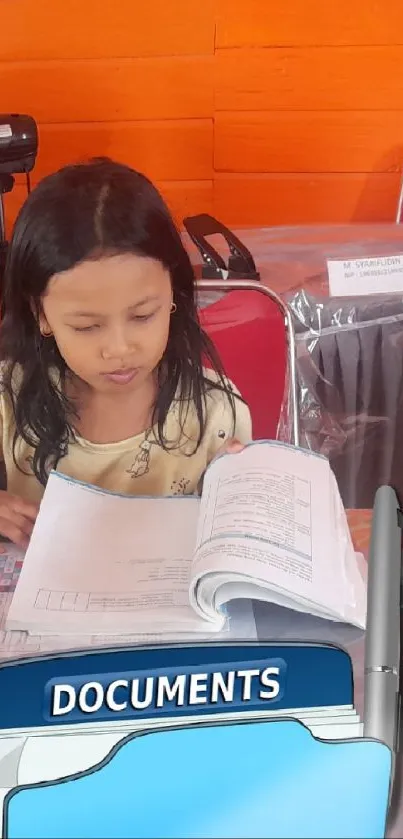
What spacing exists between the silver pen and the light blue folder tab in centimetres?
4

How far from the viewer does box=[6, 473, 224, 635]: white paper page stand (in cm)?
71

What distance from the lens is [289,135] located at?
2225 millimetres

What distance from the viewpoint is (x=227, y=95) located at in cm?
218

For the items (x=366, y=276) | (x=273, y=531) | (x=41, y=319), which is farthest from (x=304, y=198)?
(x=273, y=531)

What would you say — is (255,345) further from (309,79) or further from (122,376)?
(309,79)

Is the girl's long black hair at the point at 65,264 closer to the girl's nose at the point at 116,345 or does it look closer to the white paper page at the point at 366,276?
the girl's nose at the point at 116,345

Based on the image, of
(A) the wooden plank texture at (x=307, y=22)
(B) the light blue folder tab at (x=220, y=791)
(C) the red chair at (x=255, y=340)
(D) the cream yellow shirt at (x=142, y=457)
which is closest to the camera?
(B) the light blue folder tab at (x=220, y=791)

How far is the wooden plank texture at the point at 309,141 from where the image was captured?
7.22 feet

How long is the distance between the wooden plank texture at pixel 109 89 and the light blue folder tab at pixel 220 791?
195 cm

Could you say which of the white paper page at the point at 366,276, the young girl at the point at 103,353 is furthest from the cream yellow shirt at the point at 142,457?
the white paper page at the point at 366,276

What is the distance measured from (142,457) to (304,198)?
1.44 m

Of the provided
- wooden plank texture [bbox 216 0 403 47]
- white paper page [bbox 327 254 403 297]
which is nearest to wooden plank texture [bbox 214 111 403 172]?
wooden plank texture [bbox 216 0 403 47]

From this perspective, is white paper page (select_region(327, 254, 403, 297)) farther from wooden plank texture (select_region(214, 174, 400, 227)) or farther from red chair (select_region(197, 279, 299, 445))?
wooden plank texture (select_region(214, 174, 400, 227))

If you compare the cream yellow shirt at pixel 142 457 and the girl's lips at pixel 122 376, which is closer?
the girl's lips at pixel 122 376
